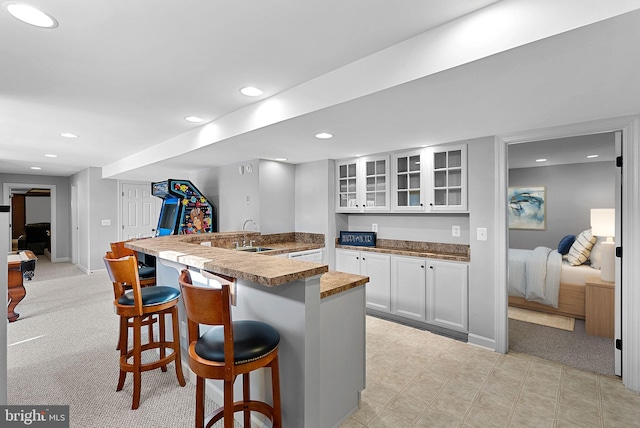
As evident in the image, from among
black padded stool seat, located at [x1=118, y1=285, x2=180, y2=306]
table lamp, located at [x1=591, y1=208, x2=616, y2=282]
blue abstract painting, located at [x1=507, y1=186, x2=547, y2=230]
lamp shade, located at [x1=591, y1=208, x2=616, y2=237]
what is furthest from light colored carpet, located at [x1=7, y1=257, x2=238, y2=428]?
blue abstract painting, located at [x1=507, y1=186, x2=547, y2=230]

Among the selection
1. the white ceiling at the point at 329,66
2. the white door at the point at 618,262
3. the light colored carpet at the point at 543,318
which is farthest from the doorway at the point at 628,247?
the light colored carpet at the point at 543,318

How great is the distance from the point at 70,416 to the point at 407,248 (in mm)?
3637

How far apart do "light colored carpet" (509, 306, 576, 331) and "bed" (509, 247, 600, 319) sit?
0.07 meters

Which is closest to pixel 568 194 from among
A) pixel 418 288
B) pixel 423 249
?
pixel 423 249

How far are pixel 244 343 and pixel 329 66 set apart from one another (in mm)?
1770

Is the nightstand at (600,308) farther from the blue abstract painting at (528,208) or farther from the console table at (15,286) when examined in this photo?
the console table at (15,286)

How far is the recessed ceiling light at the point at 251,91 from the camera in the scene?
96.6 inches

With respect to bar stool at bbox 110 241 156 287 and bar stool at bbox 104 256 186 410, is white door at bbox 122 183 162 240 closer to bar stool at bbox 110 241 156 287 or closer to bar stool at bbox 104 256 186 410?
bar stool at bbox 110 241 156 287

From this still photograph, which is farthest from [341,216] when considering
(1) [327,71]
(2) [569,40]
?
(2) [569,40]

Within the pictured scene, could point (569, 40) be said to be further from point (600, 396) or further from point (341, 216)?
point (341, 216)

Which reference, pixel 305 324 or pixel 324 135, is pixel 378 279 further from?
pixel 305 324

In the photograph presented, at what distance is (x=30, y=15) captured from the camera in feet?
5.08

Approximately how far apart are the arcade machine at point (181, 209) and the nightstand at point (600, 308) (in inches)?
206

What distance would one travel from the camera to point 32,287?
5.50 meters
